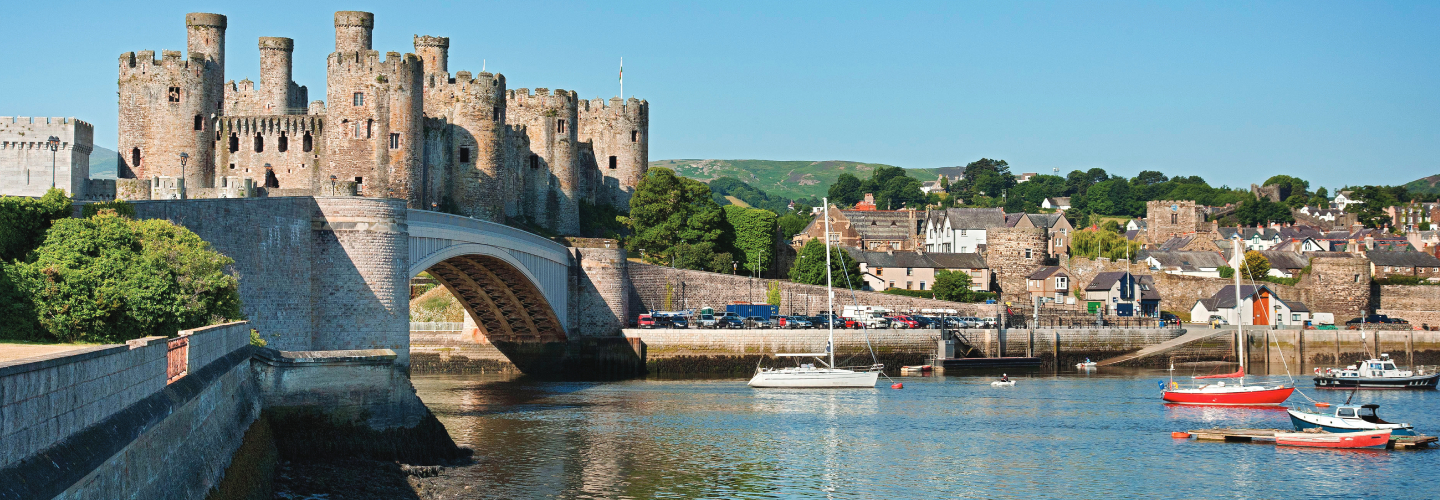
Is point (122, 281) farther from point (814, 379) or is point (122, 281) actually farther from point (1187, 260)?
point (1187, 260)

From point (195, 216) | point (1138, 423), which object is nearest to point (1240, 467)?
point (1138, 423)

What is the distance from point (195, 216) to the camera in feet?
96.0

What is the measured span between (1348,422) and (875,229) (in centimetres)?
7963

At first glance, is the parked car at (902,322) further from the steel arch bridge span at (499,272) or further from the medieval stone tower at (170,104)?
the medieval stone tower at (170,104)

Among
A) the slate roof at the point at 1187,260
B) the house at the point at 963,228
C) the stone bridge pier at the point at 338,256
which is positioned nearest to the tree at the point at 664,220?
the stone bridge pier at the point at 338,256

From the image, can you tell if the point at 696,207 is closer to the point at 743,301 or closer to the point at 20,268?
the point at 743,301

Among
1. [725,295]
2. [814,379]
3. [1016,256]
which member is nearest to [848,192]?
[1016,256]

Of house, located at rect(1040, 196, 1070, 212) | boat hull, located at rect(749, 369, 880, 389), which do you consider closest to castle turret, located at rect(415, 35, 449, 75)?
boat hull, located at rect(749, 369, 880, 389)

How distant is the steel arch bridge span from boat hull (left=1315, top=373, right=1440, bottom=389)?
26.7 m

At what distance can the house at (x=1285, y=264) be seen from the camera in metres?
80.6

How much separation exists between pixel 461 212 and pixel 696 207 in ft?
53.4

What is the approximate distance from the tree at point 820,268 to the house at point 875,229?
24751mm

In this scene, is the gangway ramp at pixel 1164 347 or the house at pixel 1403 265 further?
the house at pixel 1403 265

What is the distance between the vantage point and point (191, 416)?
14.9m
